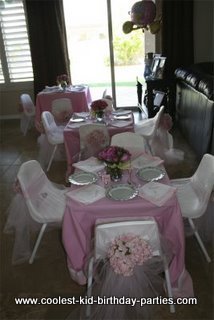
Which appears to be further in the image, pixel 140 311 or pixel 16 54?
pixel 16 54

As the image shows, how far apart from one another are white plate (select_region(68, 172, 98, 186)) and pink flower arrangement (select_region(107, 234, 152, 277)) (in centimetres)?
58

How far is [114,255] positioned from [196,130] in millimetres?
2366

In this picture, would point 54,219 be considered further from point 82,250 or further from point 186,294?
point 186,294

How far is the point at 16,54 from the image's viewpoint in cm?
544

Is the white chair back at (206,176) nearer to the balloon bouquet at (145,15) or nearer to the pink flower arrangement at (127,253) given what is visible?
the pink flower arrangement at (127,253)

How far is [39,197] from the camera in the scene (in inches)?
83.4

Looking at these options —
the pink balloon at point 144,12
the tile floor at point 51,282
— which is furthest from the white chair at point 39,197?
the pink balloon at point 144,12

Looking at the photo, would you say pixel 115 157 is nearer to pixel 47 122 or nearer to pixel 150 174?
pixel 150 174

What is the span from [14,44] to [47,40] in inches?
26.4

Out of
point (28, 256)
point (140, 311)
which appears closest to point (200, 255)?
point (140, 311)

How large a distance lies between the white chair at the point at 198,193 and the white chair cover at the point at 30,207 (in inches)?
33.4

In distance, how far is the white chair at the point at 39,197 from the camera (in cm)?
194
